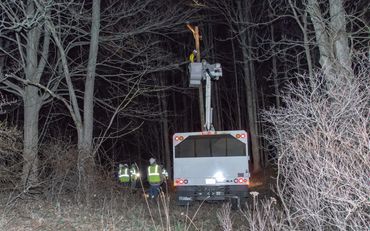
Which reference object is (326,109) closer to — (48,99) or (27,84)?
(27,84)

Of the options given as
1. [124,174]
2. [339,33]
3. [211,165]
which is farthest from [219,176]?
[124,174]

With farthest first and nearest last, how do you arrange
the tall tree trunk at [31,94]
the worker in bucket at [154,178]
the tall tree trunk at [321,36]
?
the worker in bucket at [154,178]
the tall tree trunk at [31,94]
the tall tree trunk at [321,36]

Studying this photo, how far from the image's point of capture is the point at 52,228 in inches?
298

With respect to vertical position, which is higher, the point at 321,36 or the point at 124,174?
the point at 321,36

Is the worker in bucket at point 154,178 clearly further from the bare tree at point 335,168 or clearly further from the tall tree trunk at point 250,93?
the bare tree at point 335,168

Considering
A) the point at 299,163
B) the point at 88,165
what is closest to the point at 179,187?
the point at 88,165

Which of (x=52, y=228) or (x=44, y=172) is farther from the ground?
(x=44, y=172)

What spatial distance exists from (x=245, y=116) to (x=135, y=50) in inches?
1172

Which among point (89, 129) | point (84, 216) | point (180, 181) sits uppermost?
point (89, 129)

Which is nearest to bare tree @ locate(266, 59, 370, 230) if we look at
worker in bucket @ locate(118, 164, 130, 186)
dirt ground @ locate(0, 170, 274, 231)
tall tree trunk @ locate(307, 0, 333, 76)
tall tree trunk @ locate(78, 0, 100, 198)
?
dirt ground @ locate(0, 170, 274, 231)

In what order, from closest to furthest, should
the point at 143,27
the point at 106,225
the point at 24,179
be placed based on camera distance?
the point at 106,225 → the point at 24,179 → the point at 143,27

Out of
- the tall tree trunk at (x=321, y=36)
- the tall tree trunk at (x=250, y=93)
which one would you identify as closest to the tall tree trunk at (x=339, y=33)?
the tall tree trunk at (x=321, y=36)

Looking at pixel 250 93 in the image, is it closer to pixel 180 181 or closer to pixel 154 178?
pixel 154 178

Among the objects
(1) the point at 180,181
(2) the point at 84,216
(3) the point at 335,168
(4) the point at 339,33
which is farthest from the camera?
(1) the point at 180,181
